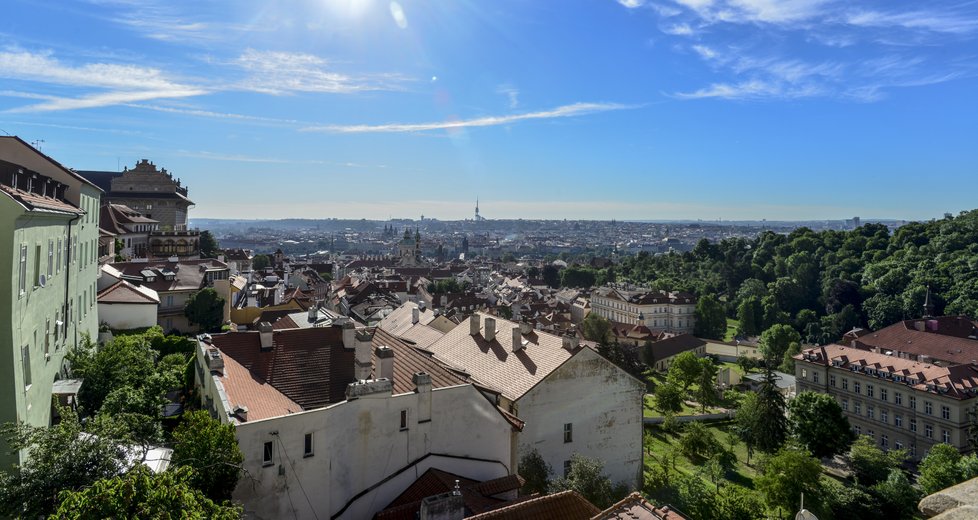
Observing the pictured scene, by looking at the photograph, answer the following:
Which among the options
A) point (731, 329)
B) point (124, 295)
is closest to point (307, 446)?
point (124, 295)

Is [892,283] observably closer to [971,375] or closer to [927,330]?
[927,330]

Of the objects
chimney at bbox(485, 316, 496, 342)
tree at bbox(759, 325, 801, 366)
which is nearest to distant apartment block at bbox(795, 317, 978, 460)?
tree at bbox(759, 325, 801, 366)

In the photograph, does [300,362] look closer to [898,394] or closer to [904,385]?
[904,385]

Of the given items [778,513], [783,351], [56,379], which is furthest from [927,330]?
[56,379]

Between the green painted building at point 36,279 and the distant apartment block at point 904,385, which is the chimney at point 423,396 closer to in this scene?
the green painted building at point 36,279

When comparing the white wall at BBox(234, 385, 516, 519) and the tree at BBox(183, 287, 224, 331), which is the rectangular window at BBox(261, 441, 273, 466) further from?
the tree at BBox(183, 287, 224, 331)

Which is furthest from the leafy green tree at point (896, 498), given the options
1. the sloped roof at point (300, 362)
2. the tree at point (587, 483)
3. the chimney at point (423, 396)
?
the sloped roof at point (300, 362)
